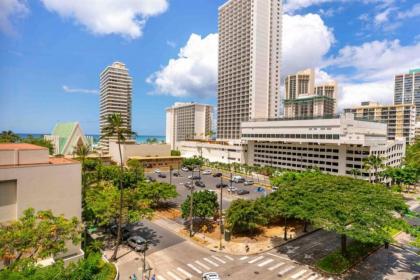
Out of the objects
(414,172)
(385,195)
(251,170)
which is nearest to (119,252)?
(385,195)

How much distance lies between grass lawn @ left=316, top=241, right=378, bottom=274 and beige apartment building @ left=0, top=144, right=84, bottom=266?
28.5m

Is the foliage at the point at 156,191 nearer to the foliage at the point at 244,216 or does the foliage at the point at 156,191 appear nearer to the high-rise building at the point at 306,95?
the foliage at the point at 244,216

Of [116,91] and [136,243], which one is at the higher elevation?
[116,91]

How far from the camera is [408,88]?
176500mm

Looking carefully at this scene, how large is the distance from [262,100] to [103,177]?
87.1 meters

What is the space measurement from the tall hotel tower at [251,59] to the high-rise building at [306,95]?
121ft

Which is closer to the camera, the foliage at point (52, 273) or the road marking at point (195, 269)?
the foliage at point (52, 273)

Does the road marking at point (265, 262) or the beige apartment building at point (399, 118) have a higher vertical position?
the beige apartment building at point (399, 118)

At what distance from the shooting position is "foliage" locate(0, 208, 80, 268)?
1714 cm

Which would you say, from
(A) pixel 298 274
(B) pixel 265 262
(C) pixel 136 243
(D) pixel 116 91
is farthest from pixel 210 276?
(D) pixel 116 91

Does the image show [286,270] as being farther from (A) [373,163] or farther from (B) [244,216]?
(A) [373,163]

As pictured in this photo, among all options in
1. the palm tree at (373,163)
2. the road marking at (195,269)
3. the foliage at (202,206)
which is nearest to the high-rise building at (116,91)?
the foliage at (202,206)

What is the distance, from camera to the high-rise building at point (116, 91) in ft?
450

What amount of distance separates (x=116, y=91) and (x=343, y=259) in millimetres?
136265
